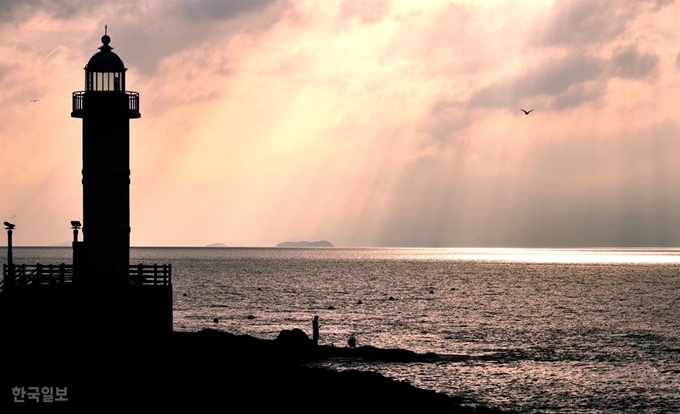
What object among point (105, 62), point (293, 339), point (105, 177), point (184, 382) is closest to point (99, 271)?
point (105, 177)

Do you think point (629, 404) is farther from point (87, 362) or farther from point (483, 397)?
point (87, 362)

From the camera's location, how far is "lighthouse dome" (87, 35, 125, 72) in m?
44.9

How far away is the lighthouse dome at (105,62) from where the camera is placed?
44875mm

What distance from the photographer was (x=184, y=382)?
3712 centimetres

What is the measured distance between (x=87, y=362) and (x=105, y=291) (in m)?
3.77

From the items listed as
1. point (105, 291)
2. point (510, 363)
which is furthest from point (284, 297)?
point (105, 291)

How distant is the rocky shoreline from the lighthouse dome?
14.2m

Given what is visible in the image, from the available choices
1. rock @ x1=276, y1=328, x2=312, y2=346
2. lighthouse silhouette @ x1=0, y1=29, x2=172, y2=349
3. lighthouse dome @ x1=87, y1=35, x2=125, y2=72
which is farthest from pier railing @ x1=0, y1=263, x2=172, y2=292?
rock @ x1=276, y1=328, x2=312, y2=346

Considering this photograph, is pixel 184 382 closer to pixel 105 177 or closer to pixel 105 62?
pixel 105 177

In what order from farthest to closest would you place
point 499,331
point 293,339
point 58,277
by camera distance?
point 499,331 < point 293,339 < point 58,277

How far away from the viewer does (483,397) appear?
1857 inches

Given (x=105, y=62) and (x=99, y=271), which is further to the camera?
(x=105, y=62)

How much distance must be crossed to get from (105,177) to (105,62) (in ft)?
20.2

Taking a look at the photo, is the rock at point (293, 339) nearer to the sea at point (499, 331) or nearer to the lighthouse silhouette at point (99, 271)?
the sea at point (499, 331)
